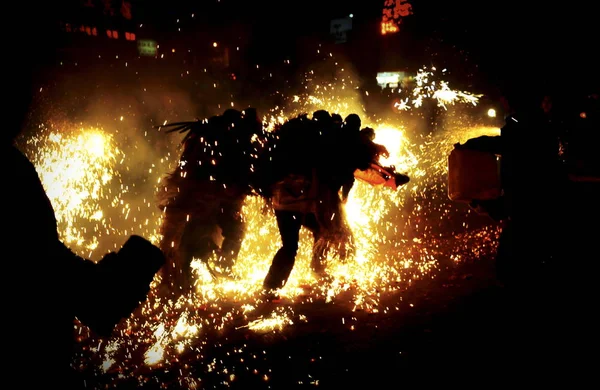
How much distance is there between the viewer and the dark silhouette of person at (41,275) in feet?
4.32

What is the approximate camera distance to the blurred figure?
4910 millimetres

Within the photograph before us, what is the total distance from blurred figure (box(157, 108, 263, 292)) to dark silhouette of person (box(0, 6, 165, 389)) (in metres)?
3.28

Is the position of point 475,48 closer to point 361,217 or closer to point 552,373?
point 361,217

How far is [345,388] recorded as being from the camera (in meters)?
3.13

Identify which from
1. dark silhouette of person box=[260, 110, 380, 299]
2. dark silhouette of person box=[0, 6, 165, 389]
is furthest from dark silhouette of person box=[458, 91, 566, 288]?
dark silhouette of person box=[0, 6, 165, 389]

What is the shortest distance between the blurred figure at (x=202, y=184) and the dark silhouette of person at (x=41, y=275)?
10.8 feet

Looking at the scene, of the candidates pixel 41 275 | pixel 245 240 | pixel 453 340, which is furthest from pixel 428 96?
pixel 41 275

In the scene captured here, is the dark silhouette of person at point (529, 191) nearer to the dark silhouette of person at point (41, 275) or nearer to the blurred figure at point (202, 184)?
the blurred figure at point (202, 184)

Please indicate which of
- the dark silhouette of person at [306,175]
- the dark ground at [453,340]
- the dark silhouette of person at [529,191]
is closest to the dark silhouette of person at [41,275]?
the dark ground at [453,340]

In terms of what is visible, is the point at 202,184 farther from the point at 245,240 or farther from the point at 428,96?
the point at 428,96

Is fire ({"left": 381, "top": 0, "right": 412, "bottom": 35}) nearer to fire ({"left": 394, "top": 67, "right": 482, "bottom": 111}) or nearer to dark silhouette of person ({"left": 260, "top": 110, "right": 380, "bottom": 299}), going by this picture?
fire ({"left": 394, "top": 67, "right": 482, "bottom": 111})

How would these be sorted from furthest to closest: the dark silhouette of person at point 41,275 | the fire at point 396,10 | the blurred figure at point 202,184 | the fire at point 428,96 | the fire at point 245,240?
the fire at point 428,96
the fire at point 396,10
the blurred figure at point 202,184
the fire at point 245,240
the dark silhouette of person at point 41,275

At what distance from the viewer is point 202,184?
4.97 metres

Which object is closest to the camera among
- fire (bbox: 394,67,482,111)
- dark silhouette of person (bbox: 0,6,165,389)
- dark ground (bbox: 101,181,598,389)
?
dark silhouette of person (bbox: 0,6,165,389)
